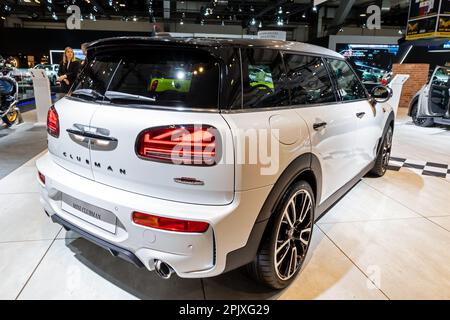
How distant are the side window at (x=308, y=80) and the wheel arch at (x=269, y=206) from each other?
355 millimetres

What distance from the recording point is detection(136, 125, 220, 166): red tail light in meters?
1.36

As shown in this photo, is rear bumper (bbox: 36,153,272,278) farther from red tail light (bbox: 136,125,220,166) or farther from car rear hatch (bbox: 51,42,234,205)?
red tail light (bbox: 136,125,220,166)

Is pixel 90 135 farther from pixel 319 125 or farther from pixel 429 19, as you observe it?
pixel 429 19

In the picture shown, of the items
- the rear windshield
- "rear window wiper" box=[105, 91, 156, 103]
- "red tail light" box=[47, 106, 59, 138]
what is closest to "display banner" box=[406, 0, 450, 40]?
the rear windshield

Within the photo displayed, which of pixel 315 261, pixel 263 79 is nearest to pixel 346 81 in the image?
pixel 263 79

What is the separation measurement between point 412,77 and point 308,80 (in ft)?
36.6

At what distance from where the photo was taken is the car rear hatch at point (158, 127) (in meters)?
1.38

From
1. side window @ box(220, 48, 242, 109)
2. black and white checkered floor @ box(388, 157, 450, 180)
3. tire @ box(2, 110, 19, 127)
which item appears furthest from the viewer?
tire @ box(2, 110, 19, 127)

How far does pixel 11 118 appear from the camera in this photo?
21.6 feet

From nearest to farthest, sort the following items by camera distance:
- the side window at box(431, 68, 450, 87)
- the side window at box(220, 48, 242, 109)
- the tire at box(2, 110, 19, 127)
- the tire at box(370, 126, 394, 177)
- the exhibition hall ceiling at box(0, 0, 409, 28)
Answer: the side window at box(220, 48, 242, 109) < the tire at box(370, 126, 394, 177) < the tire at box(2, 110, 19, 127) < the side window at box(431, 68, 450, 87) < the exhibition hall ceiling at box(0, 0, 409, 28)

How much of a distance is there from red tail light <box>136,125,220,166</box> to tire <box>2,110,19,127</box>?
20.7 ft

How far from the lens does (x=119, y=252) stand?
158 centimetres
